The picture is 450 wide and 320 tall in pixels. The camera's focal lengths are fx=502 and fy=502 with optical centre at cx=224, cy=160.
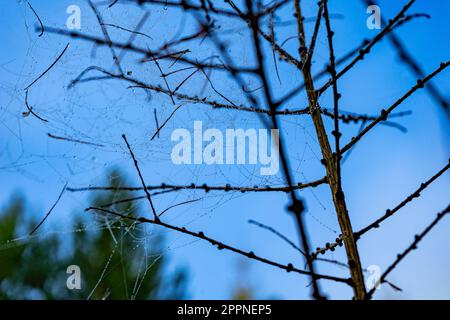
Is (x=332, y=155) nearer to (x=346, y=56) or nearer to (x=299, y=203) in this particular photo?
(x=346, y=56)

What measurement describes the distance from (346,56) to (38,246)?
1113 cm

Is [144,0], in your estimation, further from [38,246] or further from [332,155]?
[38,246]

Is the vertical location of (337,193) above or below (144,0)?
below

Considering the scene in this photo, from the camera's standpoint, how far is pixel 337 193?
759mm

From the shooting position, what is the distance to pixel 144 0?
31.9 inches
